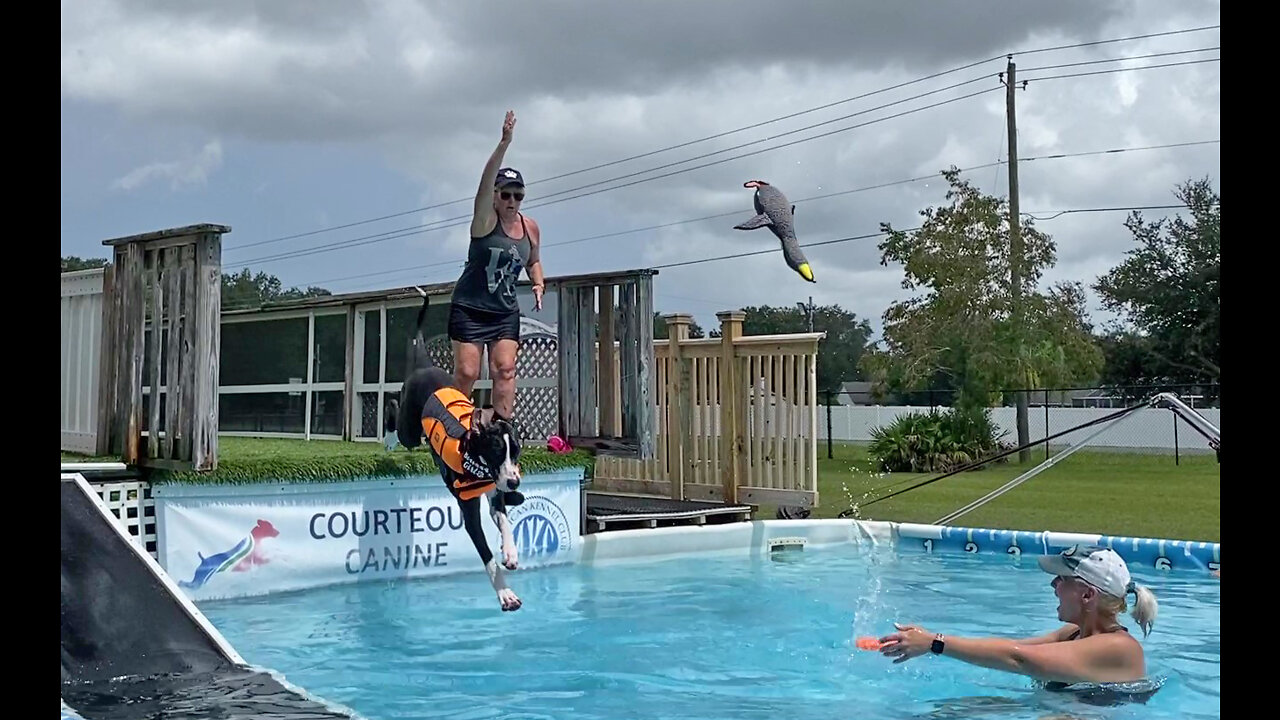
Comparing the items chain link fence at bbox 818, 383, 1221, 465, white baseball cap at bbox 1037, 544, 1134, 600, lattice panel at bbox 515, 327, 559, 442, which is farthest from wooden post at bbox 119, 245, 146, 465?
chain link fence at bbox 818, 383, 1221, 465

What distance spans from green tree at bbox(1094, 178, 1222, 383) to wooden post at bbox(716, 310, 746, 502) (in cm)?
2475

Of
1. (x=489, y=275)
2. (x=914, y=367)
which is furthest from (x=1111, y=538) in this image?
(x=914, y=367)

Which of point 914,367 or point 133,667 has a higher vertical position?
point 914,367

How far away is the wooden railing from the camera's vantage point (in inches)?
436

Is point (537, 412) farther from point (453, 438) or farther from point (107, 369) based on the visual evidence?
point (107, 369)

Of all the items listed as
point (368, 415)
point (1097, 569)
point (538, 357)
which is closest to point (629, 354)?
point (538, 357)

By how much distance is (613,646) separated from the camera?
648cm

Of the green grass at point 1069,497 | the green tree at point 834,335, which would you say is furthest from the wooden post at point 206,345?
the green tree at point 834,335

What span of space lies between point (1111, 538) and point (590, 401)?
4534 mm

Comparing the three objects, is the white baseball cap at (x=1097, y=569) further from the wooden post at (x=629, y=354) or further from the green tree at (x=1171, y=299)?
the green tree at (x=1171, y=299)

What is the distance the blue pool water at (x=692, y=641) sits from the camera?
518 cm

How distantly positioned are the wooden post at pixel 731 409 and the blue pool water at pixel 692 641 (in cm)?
207

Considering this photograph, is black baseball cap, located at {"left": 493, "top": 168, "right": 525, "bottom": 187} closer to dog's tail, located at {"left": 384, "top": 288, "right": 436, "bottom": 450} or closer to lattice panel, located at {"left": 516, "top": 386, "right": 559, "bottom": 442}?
dog's tail, located at {"left": 384, "top": 288, "right": 436, "bottom": 450}
